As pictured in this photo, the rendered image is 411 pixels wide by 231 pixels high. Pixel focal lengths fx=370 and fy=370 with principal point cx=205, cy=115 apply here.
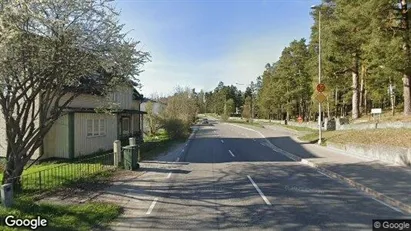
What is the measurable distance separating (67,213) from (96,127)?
16.3 m

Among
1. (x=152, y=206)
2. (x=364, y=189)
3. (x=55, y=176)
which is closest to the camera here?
(x=152, y=206)

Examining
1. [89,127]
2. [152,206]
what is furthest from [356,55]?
[152,206]

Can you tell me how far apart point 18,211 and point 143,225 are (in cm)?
273

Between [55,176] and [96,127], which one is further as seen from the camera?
[96,127]

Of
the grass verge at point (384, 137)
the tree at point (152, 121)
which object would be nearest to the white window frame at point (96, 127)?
the grass verge at point (384, 137)

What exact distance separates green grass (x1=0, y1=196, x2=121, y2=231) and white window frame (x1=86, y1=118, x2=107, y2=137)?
543 inches

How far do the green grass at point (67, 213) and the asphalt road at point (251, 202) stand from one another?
67 centimetres

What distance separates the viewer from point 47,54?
391 inches

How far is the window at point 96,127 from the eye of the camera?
2302 cm

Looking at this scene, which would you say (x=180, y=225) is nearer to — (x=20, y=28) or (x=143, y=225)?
(x=143, y=225)

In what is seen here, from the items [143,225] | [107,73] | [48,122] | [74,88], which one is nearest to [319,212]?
[143,225]

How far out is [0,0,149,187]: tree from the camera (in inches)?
366

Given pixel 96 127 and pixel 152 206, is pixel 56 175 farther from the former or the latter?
pixel 96 127

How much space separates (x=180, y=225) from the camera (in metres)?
7.74
